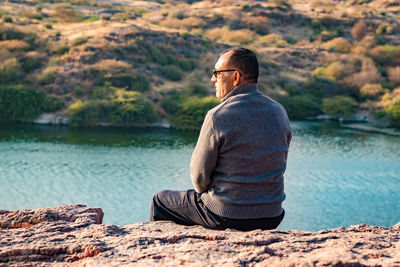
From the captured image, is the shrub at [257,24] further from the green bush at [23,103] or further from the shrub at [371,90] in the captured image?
the green bush at [23,103]

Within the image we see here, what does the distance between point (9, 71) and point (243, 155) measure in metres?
26.0

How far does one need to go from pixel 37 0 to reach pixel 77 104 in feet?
106

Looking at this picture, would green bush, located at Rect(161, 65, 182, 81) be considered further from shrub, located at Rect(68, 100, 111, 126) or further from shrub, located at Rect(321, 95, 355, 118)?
shrub, located at Rect(321, 95, 355, 118)

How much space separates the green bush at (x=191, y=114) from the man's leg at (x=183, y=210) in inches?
791

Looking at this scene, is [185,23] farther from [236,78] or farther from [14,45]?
[236,78]

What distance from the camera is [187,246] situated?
2113 mm

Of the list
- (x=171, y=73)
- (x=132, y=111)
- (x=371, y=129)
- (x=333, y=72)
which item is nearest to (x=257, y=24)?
(x=333, y=72)

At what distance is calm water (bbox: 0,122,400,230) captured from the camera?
10.7 metres

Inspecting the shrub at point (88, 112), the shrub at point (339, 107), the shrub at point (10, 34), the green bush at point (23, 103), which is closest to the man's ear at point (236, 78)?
the shrub at point (88, 112)

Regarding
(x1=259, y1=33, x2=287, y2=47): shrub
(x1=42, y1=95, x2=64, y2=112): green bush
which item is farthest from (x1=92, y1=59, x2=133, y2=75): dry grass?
(x1=259, y1=33, x2=287, y2=47): shrub

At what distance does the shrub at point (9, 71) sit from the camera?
1006 inches

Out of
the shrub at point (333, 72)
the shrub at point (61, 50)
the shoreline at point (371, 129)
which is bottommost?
the shoreline at point (371, 129)

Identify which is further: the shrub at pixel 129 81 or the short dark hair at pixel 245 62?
the shrub at pixel 129 81

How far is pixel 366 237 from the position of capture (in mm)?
2369
